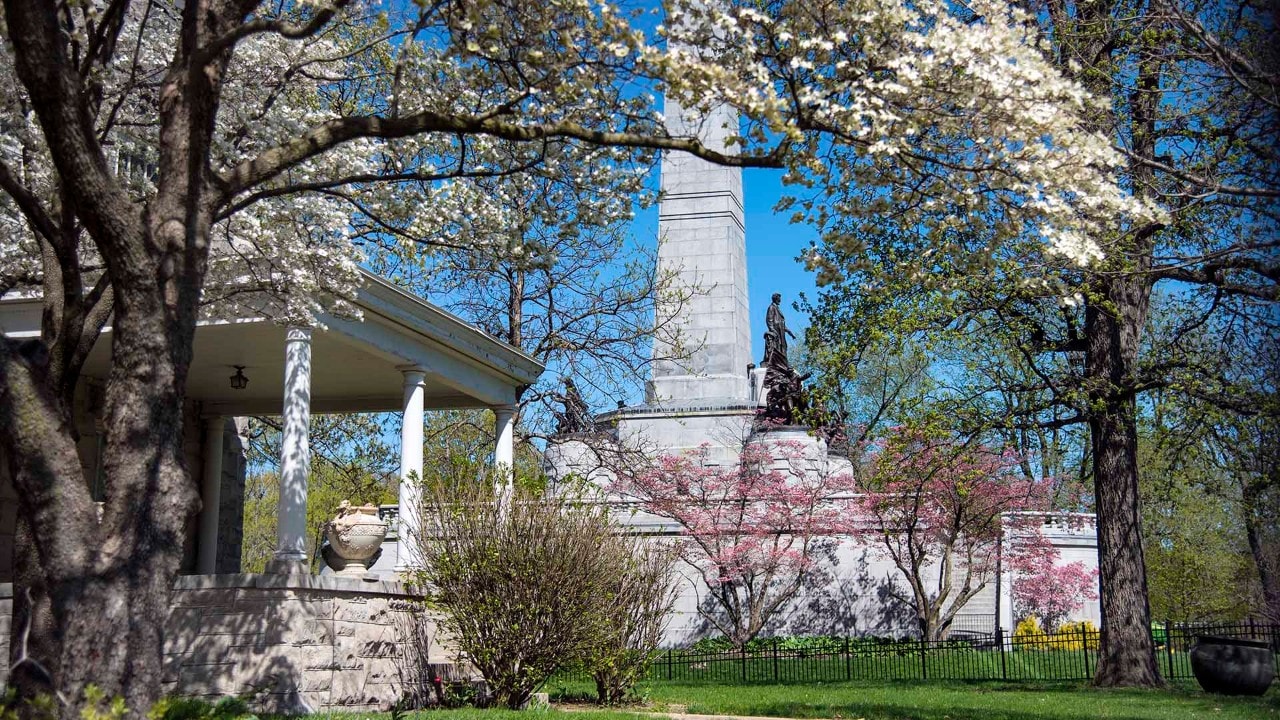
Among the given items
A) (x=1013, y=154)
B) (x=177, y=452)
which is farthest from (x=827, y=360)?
(x=177, y=452)

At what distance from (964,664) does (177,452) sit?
1662 centimetres

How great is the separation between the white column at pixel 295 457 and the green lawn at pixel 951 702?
425 cm

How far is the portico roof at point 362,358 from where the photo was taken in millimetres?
13398

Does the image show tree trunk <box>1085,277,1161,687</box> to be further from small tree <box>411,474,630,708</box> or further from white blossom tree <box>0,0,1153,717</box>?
white blossom tree <box>0,0,1153,717</box>

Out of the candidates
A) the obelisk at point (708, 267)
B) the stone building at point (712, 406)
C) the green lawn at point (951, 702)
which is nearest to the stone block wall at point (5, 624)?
the green lawn at point (951, 702)

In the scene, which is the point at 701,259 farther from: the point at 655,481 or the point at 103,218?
the point at 103,218

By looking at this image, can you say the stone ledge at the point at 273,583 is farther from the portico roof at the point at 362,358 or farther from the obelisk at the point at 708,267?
the obelisk at the point at 708,267

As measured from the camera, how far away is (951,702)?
13320mm

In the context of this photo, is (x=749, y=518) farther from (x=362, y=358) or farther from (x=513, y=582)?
(x=513, y=582)

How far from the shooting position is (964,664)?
1995cm

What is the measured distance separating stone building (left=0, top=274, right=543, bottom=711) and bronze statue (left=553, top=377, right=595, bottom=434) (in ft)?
14.6

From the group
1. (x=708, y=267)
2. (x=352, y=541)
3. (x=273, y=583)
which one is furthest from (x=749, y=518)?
(x=273, y=583)

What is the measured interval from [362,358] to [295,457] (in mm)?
2888

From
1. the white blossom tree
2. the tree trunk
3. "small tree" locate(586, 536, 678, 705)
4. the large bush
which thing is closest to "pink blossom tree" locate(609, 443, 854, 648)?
the tree trunk
